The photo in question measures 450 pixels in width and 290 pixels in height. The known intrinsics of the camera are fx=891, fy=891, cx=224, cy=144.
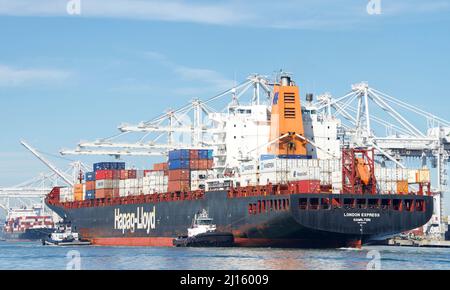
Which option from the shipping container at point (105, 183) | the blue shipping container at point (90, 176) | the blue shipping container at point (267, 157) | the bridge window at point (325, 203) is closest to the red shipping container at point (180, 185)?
the blue shipping container at point (267, 157)

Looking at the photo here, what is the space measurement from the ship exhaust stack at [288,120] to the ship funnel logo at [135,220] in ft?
48.8

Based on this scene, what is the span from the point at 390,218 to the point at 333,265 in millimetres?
19506

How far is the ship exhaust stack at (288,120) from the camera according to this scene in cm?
7050

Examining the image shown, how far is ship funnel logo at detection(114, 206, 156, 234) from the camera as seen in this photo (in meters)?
80.0

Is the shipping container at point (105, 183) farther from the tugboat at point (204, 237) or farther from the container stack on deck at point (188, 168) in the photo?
the tugboat at point (204, 237)

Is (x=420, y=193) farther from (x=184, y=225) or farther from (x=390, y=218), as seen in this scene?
(x=184, y=225)

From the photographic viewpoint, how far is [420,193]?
66375mm

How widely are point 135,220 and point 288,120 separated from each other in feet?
65.9

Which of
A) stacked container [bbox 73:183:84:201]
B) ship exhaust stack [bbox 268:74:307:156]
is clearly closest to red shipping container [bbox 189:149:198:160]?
ship exhaust stack [bbox 268:74:307:156]

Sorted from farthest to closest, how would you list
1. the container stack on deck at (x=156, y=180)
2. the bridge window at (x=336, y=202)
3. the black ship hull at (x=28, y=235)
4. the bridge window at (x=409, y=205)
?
1. the black ship hull at (x=28, y=235)
2. the container stack on deck at (x=156, y=180)
3. the bridge window at (x=409, y=205)
4. the bridge window at (x=336, y=202)

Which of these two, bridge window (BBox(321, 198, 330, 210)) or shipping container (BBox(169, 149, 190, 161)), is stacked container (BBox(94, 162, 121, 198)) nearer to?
shipping container (BBox(169, 149, 190, 161))
